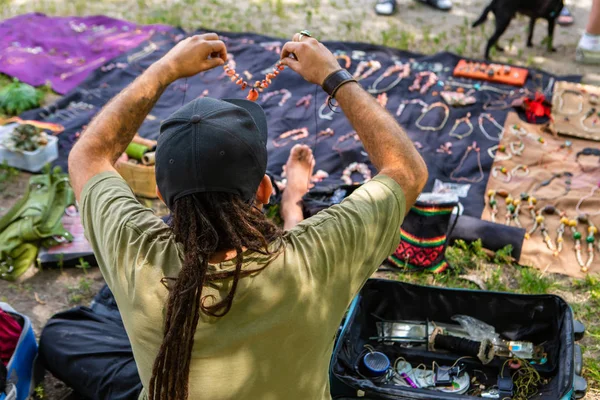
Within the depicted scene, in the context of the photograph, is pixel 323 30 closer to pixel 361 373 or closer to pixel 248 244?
pixel 361 373

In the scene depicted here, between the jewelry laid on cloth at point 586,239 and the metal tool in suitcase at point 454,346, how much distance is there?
3.19 ft

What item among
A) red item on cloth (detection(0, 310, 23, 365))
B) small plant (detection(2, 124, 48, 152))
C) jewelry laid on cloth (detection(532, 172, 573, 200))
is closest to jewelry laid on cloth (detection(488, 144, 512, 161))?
jewelry laid on cloth (detection(532, 172, 573, 200))

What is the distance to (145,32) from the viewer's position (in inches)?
265

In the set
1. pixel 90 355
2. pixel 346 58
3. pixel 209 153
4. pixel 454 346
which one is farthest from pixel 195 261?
pixel 346 58

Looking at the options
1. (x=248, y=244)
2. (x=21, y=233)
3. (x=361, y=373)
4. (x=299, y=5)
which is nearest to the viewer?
(x=248, y=244)

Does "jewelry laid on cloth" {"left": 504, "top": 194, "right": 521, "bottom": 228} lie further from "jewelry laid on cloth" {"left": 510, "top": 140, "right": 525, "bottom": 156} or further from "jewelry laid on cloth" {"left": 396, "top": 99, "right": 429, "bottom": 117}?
"jewelry laid on cloth" {"left": 396, "top": 99, "right": 429, "bottom": 117}

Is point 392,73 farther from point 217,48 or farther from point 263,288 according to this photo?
point 263,288

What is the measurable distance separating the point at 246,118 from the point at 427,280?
228cm

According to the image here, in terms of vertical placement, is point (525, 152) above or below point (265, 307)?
below

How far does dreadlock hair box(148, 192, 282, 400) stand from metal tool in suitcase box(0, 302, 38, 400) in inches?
54.5

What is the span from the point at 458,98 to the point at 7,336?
151 inches

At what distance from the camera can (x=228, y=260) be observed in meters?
1.66

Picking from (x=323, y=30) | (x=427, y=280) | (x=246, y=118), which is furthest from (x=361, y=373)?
(x=323, y=30)

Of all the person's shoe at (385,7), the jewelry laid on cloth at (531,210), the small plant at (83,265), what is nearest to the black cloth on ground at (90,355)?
the small plant at (83,265)
